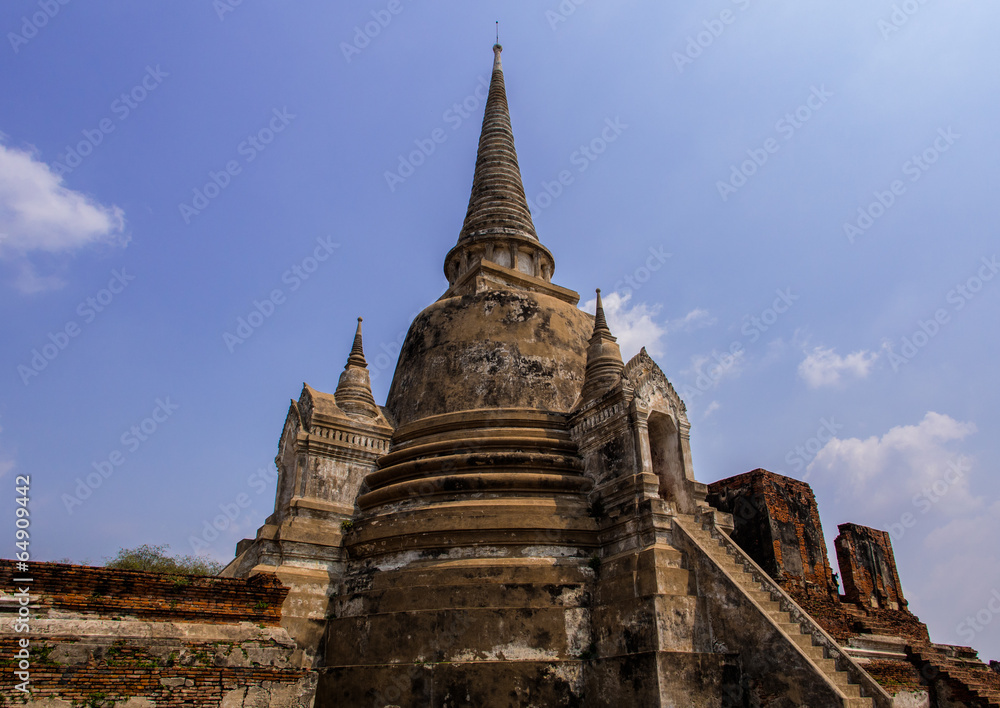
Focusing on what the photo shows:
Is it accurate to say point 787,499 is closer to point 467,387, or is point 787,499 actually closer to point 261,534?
point 467,387

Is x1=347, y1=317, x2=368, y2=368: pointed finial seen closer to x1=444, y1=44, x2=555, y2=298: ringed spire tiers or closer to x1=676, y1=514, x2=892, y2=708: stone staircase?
x1=444, y1=44, x2=555, y2=298: ringed spire tiers

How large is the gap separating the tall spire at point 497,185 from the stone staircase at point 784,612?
9.36m

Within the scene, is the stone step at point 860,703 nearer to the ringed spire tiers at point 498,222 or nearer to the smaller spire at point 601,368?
the smaller spire at point 601,368

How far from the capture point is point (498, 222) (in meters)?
18.1

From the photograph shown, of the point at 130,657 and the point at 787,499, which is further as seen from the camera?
the point at 787,499

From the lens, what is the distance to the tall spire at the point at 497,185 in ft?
59.8

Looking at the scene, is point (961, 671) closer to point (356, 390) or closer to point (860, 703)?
point (860, 703)

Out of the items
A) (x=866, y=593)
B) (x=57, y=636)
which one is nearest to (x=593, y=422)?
(x=57, y=636)

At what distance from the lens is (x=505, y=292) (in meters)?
15.2

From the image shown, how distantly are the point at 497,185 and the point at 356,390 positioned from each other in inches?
300

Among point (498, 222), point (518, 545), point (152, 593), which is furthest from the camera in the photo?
point (498, 222)

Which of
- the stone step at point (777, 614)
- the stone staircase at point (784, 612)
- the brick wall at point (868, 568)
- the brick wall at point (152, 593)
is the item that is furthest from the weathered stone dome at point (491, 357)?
the brick wall at point (868, 568)

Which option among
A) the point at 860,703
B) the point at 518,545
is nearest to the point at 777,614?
the point at 860,703

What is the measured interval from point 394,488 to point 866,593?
41.2 ft
